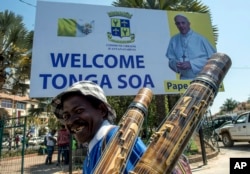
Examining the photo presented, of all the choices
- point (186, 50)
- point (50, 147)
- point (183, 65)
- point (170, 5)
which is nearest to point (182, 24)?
point (186, 50)

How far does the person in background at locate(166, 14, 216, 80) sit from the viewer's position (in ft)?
27.5

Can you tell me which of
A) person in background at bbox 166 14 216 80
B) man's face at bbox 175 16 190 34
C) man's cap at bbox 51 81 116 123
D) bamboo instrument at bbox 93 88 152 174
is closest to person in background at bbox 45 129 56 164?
person in background at bbox 166 14 216 80

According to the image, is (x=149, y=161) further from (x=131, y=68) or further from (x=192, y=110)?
(x=131, y=68)

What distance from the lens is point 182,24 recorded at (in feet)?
28.8

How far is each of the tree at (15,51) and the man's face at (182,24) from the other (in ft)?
25.1

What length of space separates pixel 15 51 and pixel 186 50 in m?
8.50

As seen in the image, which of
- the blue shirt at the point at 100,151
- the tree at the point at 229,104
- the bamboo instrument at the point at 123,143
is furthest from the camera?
the tree at the point at 229,104

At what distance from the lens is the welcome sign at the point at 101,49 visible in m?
6.98

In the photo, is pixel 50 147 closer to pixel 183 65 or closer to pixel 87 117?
pixel 183 65

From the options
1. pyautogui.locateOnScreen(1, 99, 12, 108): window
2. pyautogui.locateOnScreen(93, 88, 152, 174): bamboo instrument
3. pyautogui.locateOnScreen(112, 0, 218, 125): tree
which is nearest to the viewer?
pyautogui.locateOnScreen(93, 88, 152, 174): bamboo instrument

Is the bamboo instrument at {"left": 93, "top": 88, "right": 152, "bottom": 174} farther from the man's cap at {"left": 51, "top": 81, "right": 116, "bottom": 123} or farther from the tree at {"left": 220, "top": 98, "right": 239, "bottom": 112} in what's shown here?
the tree at {"left": 220, "top": 98, "right": 239, "bottom": 112}

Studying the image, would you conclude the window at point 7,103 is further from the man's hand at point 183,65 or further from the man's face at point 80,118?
the man's face at point 80,118

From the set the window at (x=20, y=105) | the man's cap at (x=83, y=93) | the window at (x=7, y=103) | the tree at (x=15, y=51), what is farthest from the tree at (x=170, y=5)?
the window at (x=20, y=105)

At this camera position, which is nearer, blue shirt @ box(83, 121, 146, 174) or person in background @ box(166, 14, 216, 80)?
blue shirt @ box(83, 121, 146, 174)
